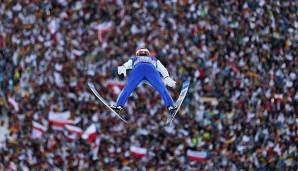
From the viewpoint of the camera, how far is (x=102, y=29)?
18.2 metres

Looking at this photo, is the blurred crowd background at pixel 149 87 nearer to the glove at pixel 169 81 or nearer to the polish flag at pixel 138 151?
the polish flag at pixel 138 151

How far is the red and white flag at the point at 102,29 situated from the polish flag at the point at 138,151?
2.98 meters

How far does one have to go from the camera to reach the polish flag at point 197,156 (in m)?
16.2

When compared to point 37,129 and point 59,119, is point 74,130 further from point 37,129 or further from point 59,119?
point 37,129

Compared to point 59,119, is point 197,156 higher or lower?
lower

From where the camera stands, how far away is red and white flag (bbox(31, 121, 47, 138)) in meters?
16.1

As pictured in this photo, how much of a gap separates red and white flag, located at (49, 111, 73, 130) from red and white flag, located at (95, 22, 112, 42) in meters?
2.29

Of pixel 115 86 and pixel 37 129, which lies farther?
pixel 115 86

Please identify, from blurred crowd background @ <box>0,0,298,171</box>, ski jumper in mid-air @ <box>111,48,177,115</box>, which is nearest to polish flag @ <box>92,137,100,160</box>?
blurred crowd background @ <box>0,0,298,171</box>

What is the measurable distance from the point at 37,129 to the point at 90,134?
107cm

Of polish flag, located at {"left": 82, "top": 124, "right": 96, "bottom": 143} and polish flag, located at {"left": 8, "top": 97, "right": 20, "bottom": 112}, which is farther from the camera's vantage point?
polish flag, located at {"left": 8, "top": 97, "right": 20, "bottom": 112}

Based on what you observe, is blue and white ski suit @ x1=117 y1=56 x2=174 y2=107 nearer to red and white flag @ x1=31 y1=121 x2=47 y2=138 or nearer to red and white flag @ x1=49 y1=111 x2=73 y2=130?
red and white flag @ x1=49 y1=111 x2=73 y2=130

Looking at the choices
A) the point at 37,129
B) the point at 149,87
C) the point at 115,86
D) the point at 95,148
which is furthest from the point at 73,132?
the point at 149,87

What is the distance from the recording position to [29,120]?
16438 mm
